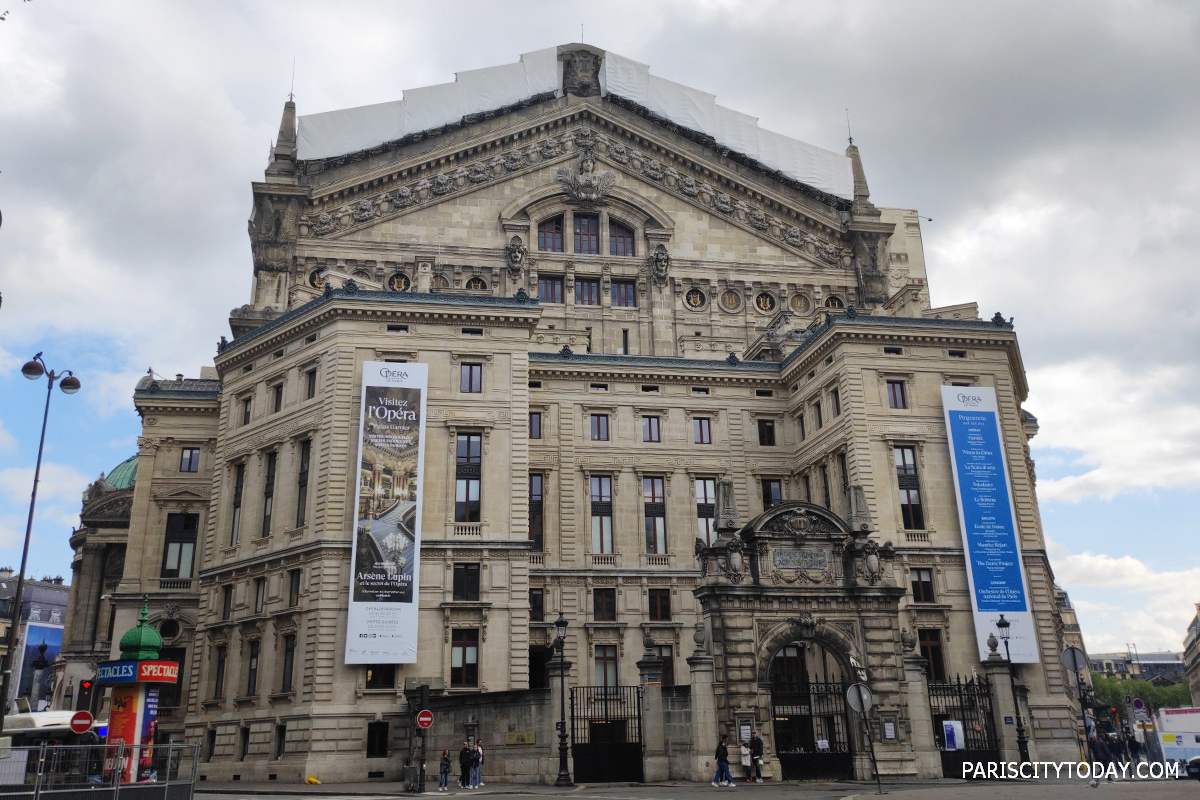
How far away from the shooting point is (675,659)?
5638cm

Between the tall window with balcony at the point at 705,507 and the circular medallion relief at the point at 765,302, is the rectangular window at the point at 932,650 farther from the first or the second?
the circular medallion relief at the point at 765,302

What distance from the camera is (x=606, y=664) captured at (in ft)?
183

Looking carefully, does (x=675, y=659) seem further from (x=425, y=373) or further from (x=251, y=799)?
(x=251, y=799)

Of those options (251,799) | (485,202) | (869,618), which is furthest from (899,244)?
(251,799)

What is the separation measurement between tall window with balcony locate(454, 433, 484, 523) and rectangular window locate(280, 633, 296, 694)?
911 cm

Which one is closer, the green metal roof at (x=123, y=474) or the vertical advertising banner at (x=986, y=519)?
the vertical advertising banner at (x=986, y=519)

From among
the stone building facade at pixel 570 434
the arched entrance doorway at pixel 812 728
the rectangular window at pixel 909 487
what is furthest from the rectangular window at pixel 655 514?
the arched entrance doorway at pixel 812 728

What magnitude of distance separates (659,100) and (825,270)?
1644 centimetres

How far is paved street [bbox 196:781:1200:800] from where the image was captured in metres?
→ 27.7

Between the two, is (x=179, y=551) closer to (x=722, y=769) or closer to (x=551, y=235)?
(x=551, y=235)

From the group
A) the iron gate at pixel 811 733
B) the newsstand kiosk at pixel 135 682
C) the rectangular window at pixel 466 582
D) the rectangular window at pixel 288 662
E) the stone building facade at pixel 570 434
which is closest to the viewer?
the newsstand kiosk at pixel 135 682

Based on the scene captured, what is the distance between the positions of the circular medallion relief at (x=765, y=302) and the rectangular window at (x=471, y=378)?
23.5m

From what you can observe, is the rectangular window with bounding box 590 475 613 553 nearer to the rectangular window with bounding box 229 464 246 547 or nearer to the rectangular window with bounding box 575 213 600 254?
the rectangular window with bounding box 575 213 600 254

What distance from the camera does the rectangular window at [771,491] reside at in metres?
61.6
